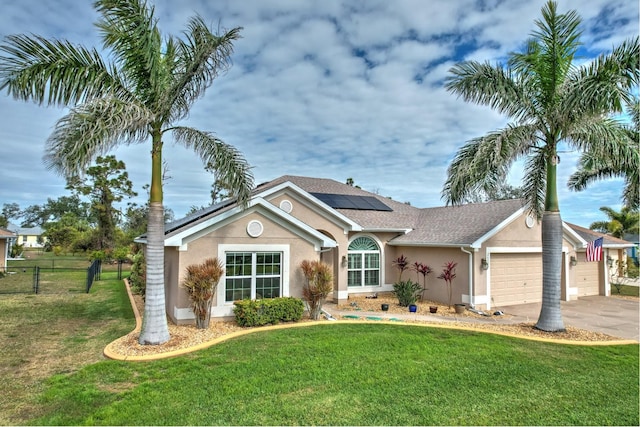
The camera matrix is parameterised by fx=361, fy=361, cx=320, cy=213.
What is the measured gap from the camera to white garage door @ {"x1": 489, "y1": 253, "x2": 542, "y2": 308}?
15.4 metres

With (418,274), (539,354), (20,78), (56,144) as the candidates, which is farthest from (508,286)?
(20,78)

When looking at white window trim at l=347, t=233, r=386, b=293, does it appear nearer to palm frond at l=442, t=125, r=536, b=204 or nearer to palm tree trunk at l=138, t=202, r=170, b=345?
palm frond at l=442, t=125, r=536, b=204

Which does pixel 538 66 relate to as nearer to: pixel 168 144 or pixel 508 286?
pixel 508 286

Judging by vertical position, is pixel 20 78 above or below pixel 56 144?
above

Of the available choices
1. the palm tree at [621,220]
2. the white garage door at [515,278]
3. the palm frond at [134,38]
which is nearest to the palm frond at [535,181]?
the white garage door at [515,278]

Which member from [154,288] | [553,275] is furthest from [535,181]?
[154,288]

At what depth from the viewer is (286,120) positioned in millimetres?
20281

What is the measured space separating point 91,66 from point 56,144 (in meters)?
2.14

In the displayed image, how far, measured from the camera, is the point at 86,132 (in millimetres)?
A: 8117

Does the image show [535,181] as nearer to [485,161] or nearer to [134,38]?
[485,161]

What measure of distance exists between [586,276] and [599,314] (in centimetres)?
583

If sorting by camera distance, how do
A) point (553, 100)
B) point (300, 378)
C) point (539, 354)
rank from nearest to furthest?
point (300, 378)
point (539, 354)
point (553, 100)

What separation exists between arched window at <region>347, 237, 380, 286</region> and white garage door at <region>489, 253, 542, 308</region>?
529cm

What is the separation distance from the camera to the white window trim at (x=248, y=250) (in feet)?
37.7
